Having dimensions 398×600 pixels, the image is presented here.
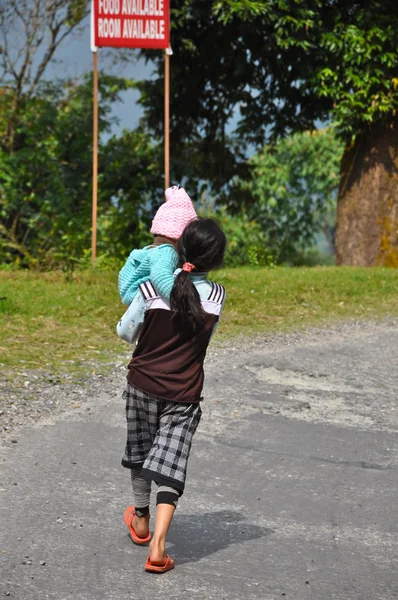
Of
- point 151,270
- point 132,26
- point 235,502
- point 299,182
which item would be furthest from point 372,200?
point 299,182

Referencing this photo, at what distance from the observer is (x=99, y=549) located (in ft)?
15.3

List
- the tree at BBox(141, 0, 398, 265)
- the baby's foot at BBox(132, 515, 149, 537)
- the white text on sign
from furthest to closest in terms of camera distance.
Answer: the tree at BBox(141, 0, 398, 265) → the white text on sign → the baby's foot at BBox(132, 515, 149, 537)

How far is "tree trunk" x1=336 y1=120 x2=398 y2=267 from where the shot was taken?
63.5 feet

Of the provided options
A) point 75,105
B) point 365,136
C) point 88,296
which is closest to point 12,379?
point 88,296

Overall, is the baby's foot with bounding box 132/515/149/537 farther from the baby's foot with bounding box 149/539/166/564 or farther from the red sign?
the red sign

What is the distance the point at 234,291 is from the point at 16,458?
8470mm

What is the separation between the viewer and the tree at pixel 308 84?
18.6 metres

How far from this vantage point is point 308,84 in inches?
768

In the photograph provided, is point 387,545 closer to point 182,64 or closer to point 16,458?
point 16,458

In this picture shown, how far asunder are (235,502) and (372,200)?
14.5 m

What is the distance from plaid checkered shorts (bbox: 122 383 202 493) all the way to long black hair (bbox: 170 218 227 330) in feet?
1.27

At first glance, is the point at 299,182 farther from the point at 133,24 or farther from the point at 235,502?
the point at 235,502

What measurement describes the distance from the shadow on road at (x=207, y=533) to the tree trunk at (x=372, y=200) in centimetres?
1462

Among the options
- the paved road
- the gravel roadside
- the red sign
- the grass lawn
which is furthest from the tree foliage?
the paved road
